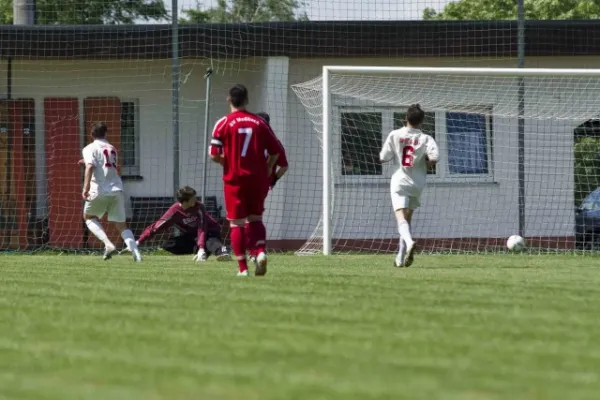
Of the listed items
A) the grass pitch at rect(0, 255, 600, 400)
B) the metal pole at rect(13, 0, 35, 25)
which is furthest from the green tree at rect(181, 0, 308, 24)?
the grass pitch at rect(0, 255, 600, 400)

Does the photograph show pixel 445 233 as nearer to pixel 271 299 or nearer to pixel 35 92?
pixel 35 92

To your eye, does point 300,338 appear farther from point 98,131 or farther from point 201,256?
point 98,131

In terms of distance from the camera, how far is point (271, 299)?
27.1 feet

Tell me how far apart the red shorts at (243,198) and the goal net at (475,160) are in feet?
28.3

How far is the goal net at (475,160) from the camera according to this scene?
20359mm

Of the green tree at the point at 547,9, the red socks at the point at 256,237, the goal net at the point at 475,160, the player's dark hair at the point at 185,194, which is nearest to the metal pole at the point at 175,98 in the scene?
the goal net at the point at 475,160

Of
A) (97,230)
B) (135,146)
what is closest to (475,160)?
(135,146)

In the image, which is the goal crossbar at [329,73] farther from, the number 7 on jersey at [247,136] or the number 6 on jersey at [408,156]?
the number 7 on jersey at [247,136]

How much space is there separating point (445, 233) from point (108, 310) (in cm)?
1372

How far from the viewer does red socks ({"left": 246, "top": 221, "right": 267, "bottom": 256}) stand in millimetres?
11258

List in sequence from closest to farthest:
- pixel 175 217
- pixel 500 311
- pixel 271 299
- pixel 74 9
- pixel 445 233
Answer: pixel 500 311, pixel 271 299, pixel 175 217, pixel 445 233, pixel 74 9

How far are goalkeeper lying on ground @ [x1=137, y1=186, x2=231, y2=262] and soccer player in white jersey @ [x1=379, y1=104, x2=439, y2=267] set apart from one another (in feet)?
9.77

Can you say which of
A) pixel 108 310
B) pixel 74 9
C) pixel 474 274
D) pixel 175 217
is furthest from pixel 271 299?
pixel 74 9

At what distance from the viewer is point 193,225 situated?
679 inches
